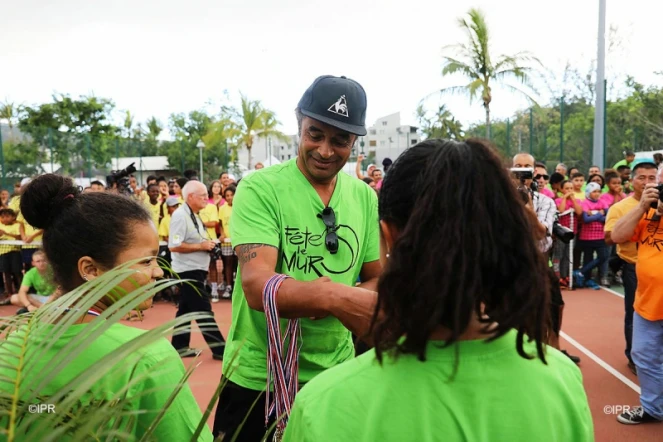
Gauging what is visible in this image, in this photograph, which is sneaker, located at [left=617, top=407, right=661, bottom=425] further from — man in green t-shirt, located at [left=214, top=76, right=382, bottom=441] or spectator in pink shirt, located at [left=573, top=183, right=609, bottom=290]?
spectator in pink shirt, located at [left=573, top=183, right=609, bottom=290]

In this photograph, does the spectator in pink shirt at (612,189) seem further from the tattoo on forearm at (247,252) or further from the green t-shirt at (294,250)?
the tattoo on forearm at (247,252)

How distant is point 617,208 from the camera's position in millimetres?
5121

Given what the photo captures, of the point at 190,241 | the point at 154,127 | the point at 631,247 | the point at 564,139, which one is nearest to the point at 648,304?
the point at 631,247

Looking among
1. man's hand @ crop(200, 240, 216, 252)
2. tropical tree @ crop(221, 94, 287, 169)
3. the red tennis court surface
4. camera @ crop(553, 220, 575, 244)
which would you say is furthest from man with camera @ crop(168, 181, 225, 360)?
tropical tree @ crop(221, 94, 287, 169)

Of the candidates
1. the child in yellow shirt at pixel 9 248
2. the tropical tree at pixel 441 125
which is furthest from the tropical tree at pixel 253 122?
the child in yellow shirt at pixel 9 248

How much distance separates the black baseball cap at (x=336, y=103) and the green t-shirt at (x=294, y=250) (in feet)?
0.94

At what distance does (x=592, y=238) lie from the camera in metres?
9.90

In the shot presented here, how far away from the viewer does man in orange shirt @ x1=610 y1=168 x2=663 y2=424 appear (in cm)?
433

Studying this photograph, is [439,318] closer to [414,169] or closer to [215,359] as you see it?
[414,169]

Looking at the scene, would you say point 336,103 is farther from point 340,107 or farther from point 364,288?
point 364,288

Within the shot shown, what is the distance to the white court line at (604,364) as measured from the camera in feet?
17.9

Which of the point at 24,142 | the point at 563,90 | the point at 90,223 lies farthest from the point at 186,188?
the point at 563,90
